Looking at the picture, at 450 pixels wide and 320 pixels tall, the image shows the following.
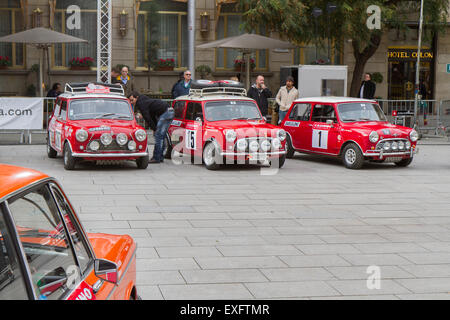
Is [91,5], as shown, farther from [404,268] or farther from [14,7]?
[404,268]

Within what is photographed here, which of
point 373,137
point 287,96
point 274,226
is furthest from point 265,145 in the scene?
point 274,226

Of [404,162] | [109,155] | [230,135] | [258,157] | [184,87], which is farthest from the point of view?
[184,87]

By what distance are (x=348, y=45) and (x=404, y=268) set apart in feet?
79.9

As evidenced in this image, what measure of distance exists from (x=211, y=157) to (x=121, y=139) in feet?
6.31

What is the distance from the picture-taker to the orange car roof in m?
2.57

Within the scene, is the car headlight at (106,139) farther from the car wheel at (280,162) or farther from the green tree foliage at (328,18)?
the green tree foliage at (328,18)

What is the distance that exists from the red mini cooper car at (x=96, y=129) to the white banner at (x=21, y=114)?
331 cm

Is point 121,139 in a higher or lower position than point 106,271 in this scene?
lower

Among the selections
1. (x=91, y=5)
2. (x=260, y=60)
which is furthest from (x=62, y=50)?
(x=260, y=60)

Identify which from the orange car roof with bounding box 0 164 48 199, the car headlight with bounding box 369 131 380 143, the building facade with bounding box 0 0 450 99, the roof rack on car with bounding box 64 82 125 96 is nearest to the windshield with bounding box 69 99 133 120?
the roof rack on car with bounding box 64 82 125 96

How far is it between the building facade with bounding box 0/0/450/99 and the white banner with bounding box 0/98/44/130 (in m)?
8.63

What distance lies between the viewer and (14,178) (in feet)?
9.03

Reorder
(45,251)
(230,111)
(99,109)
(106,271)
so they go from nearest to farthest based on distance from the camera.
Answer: (45,251)
(106,271)
(99,109)
(230,111)

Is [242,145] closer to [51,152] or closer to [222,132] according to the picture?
[222,132]
